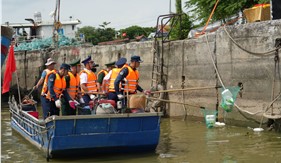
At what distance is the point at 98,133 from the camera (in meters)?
8.62

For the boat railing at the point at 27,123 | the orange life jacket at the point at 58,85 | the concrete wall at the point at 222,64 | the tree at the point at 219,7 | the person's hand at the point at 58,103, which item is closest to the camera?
the boat railing at the point at 27,123

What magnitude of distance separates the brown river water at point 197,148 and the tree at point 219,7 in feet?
22.6

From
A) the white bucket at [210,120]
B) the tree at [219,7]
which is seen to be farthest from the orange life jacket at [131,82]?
the tree at [219,7]

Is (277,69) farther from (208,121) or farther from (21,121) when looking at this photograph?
(21,121)

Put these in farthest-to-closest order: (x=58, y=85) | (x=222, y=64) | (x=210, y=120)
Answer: (x=222, y=64)
(x=210, y=120)
(x=58, y=85)

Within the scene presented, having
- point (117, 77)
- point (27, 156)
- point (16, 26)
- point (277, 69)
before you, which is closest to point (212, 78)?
point (277, 69)

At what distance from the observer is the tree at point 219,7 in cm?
1803

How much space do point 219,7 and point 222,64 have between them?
6229 mm

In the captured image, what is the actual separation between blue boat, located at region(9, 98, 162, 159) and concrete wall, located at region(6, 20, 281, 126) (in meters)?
3.76

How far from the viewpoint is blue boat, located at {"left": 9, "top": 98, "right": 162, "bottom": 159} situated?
843 centimetres

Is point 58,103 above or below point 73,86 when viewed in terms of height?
below

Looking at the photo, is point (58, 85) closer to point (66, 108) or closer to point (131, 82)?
point (66, 108)

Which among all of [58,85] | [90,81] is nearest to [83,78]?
[90,81]

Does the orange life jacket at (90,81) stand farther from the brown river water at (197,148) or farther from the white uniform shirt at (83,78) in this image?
the brown river water at (197,148)
